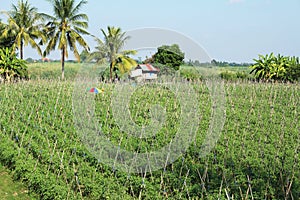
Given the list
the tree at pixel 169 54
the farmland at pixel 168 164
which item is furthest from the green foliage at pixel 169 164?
the tree at pixel 169 54

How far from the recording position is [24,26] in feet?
84.7

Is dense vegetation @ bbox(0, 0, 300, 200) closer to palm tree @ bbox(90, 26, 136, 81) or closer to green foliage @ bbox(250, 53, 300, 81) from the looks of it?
palm tree @ bbox(90, 26, 136, 81)

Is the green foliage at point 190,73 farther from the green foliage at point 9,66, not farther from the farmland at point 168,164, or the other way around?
the green foliage at point 9,66

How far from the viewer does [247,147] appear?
748cm

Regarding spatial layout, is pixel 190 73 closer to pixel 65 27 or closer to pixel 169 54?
pixel 169 54

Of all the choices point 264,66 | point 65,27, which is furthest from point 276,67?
point 65,27

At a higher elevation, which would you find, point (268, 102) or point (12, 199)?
point (268, 102)

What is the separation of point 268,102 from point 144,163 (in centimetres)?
810

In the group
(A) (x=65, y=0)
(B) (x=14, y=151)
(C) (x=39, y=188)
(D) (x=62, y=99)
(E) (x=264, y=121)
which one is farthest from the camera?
(A) (x=65, y=0)

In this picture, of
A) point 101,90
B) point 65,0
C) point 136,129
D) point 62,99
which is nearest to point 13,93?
point 62,99

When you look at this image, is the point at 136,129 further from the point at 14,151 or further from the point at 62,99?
the point at 62,99

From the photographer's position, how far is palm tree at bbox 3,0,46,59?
83.4 feet

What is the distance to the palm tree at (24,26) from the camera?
2542 cm

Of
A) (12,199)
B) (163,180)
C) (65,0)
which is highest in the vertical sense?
(65,0)
